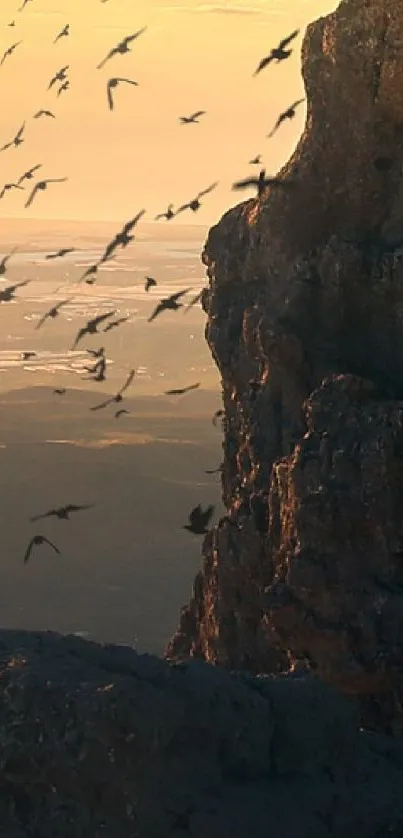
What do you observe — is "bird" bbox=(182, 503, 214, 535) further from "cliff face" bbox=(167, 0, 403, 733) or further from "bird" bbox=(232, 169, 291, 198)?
"bird" bbox=(232, 169, 291, 198)

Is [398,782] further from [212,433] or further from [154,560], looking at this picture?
[212,433]

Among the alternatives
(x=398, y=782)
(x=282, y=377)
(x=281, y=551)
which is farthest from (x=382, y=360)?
(x=398, y=782)

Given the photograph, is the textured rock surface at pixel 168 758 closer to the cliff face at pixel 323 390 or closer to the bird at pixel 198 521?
the cliff face at pixel 323 390

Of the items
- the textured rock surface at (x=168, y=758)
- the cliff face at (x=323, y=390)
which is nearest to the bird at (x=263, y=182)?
the cliff face at (x=323, y=390)

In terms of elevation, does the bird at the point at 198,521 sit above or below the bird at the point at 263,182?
below

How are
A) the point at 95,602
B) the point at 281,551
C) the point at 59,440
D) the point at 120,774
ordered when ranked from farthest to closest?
the point at 59,440, the point at 95,602, the point at 281,551, the point at 120,774
